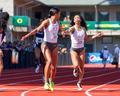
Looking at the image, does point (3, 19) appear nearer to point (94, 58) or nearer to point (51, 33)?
point (51, 33)

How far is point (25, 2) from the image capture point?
57562 mm

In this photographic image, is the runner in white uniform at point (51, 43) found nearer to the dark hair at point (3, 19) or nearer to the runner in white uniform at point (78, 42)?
the runner in white uniform at point (78, 42)

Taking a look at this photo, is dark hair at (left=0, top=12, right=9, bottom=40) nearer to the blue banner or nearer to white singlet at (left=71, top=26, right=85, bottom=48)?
white singlet at (left=71, top=26, right=85, bottom=48)

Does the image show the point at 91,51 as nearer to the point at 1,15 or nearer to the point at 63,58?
the point at 63,58

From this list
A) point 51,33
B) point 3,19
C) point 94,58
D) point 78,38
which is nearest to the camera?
point 3,19

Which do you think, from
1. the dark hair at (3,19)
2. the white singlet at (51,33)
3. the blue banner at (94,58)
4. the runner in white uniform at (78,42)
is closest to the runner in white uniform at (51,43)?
the white singlet at (51,33)

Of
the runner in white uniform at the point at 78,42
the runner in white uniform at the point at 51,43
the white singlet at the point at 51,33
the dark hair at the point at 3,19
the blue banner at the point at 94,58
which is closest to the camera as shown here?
the dark hair at the point at 3,19

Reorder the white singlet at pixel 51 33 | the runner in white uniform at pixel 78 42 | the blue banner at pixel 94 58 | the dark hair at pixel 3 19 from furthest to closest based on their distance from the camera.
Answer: the blue banner at pixel 94 58, the runner in white uniform at pixel 78 42, the white singlet at pixel 51 33, the dark hair at pixel 3 19

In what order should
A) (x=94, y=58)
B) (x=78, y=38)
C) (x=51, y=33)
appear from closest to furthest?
(x=51, y=33)
(x=78, y=38)
(x=94, y=58)

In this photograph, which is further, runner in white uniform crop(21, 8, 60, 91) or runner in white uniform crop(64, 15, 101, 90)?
runner in white uniform crop(64, 15, 101, 90)

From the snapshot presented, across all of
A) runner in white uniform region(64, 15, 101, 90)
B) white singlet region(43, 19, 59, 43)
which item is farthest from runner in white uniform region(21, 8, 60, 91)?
runner in white uniform region(64, 15, 101, 90)

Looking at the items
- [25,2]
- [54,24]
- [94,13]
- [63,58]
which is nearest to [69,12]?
[94,13]

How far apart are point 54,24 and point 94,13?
54176 mm

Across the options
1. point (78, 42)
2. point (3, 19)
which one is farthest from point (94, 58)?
point (3, 19)
